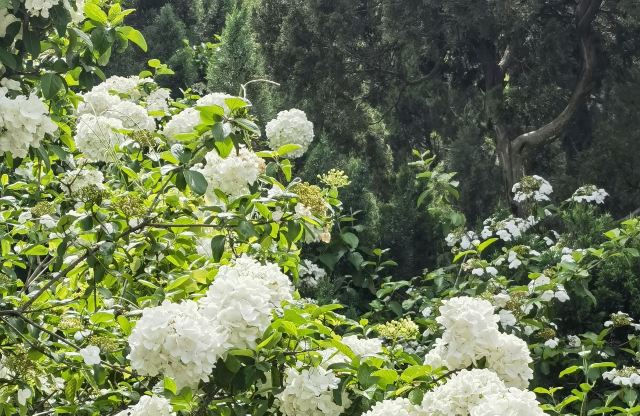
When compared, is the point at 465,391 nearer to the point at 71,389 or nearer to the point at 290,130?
the point at 71,389

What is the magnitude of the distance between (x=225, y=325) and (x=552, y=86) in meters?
11.5

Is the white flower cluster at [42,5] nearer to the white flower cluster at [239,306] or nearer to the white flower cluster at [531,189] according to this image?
the white flower cluster at [239,306]

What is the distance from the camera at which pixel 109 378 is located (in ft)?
11.0

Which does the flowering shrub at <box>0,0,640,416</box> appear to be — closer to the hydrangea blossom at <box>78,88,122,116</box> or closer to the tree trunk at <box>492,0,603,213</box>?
the hydrangea blossom at <box>78,88,122,116</box>

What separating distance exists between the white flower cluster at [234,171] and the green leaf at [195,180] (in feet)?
1.12

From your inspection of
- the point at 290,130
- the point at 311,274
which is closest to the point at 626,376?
the point at 290,130

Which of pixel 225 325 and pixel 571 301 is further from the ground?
pixel 225 325

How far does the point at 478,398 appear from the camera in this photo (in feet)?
7.44

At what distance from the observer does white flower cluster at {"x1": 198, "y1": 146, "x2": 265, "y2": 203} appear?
303cm

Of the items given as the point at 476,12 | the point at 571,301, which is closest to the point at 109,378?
the point at 571,301

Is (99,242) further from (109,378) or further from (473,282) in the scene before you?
(473,282)

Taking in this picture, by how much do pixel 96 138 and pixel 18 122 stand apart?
3.80 ft

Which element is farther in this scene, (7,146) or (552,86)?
(552,86)

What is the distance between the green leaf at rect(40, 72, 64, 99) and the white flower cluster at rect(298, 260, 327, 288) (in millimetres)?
2679
